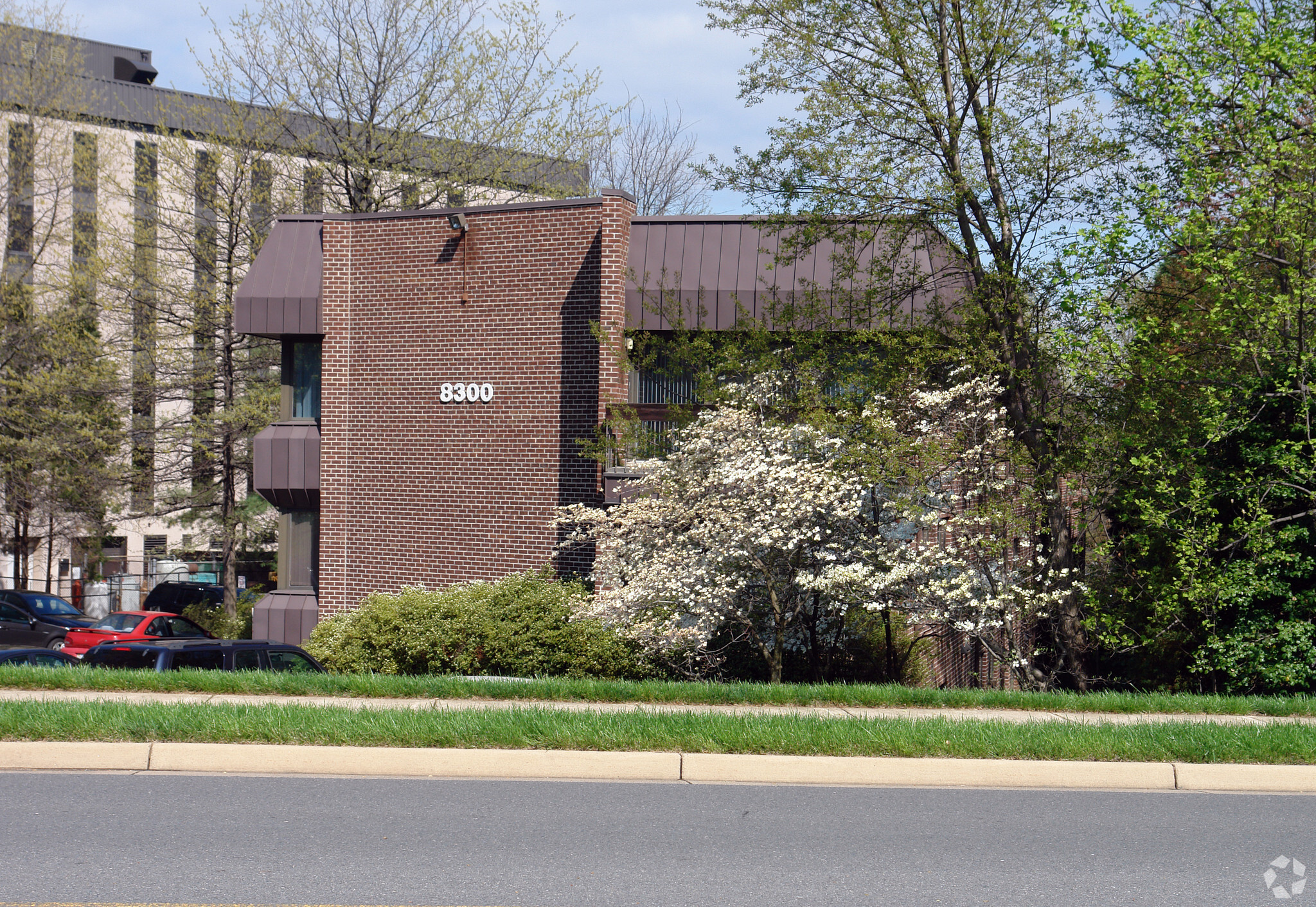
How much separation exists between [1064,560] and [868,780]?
334 inches

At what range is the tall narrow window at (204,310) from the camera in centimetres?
2959

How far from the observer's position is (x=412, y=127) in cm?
3102

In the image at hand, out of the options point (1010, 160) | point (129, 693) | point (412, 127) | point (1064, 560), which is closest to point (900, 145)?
point (1010, 160)

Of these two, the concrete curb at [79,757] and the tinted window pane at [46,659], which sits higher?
the concrete curb at [79,757]

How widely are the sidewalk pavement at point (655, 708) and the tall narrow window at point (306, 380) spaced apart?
1044cm

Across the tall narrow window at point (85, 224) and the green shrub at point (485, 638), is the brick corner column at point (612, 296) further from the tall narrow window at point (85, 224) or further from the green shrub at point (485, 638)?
the tall narrow window at point (85, 224)

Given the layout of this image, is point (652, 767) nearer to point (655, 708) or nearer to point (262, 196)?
point (655, 708)

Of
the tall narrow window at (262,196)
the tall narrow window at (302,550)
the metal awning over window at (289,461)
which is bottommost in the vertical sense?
the tall narrow window at (302,550)

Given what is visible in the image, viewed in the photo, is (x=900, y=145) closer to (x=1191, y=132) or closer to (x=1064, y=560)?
(x=1191, y=132)

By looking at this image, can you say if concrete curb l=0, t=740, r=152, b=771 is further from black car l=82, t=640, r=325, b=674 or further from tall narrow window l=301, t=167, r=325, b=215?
tall narrow window l=301, t=167, r=325, b=215

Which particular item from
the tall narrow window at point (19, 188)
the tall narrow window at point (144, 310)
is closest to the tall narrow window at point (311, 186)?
the tall narrow window at point (144, 310)

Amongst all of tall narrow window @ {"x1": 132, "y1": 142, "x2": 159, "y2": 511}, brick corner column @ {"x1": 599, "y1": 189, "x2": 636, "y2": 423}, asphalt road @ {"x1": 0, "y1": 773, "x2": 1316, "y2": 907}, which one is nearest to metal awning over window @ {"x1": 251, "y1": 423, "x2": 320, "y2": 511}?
brick corner column @ {"x1": 599, "y1": 189, "x2": 636, "y2": 423}

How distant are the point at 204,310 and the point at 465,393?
1484 centimetres

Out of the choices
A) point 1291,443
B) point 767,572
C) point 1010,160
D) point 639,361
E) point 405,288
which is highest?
point 1010,160
